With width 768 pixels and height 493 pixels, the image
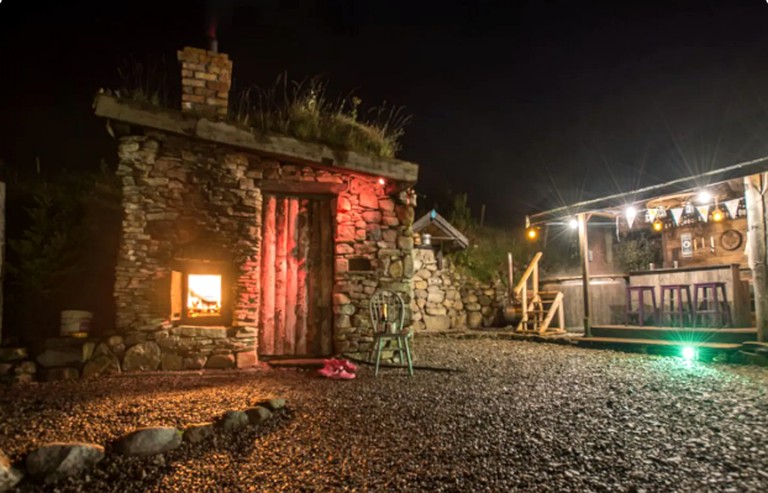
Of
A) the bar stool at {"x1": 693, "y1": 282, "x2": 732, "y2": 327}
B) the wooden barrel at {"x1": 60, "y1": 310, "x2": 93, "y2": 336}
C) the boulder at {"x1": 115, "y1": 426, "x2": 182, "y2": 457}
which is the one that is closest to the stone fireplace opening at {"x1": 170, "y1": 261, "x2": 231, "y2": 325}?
the wooden barrel at {"x1": 60, "y1": 310, "x2": 93, "y2": 336}

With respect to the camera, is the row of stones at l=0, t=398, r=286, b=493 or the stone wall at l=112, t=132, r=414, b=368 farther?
the stone wall at l=112, t=132, r=414, b=368

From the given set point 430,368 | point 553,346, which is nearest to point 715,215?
point 553,346

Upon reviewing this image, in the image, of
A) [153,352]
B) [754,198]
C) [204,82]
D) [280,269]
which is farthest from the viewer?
[754,198]

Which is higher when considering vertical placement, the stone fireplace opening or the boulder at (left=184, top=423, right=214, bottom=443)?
the stone fireplace opening

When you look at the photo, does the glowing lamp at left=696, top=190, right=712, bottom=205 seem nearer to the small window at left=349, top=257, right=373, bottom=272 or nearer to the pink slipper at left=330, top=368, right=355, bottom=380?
the small window at left=349, top=257, right=373, bottom=272

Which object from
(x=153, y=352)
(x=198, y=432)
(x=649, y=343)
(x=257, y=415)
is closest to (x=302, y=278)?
(x=153, y=352)

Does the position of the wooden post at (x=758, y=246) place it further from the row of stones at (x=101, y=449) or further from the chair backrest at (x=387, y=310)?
the row of stones at (x=101, y=449)

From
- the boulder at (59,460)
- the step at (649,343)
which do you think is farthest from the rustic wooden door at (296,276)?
the step at (649,343)

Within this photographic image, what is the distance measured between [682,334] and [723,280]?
5.94 ft

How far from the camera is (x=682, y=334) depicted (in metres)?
8.35

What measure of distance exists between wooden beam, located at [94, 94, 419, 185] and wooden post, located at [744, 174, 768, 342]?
5.85m

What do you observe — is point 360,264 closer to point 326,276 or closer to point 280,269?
point 326,276

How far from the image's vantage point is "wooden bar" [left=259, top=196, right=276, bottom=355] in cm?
604

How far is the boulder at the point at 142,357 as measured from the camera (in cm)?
532
